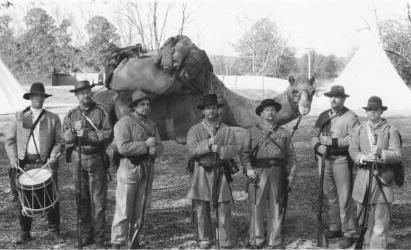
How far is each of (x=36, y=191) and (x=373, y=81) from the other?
2984 centimetres

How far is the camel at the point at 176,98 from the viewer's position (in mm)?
8078

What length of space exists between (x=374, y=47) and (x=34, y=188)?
3066cm

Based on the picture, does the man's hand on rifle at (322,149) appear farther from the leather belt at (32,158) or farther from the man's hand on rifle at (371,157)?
the leather belt at (32,158)

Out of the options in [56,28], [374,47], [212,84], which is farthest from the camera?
[56,28]

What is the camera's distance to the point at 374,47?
→ 110 feet

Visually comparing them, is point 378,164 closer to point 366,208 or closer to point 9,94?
point 366,208

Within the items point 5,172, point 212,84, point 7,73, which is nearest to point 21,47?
point 7,73

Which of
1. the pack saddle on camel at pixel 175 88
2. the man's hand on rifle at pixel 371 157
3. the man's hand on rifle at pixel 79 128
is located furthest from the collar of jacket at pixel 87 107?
the man's hand on rifle at pixel 371 157

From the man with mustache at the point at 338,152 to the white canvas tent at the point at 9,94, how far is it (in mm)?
23187

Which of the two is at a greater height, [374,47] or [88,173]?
[374,47]

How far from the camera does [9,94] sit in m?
28.0

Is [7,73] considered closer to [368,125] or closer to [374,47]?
[374,47]

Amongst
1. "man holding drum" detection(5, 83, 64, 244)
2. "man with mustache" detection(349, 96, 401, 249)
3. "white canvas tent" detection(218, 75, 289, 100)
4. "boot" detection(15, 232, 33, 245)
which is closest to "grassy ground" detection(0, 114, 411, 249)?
"boot" detection(15, 232, 33, 245)

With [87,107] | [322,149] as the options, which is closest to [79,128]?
[87,107]
